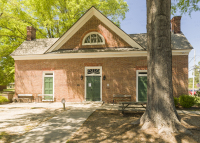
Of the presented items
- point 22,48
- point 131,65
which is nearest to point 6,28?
point 22,48

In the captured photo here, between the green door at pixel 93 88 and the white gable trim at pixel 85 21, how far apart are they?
4152 mm

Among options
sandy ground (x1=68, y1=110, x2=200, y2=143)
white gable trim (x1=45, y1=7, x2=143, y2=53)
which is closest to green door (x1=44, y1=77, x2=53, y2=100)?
white gable trim (x1=45, y1=7, x2=143, y2=53)

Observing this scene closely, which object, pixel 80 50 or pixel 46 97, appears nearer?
pixel 80 50

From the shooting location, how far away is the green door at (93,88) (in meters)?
12.1

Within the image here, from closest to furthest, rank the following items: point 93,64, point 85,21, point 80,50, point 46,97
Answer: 1. point 93,64
2. point 80,50
3. point 85,21
4. point 46,97

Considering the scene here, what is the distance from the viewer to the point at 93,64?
12102 mm

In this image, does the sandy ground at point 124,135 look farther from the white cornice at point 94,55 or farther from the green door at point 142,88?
the white cornice at point 94,55

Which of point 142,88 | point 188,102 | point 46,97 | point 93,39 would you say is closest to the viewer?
point 188,102

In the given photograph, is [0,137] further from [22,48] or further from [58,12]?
[58,12]

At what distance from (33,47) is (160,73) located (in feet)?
43.0

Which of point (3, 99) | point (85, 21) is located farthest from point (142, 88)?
point (3, 99)

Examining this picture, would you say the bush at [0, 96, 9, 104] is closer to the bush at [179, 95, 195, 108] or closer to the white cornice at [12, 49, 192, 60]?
the white cornice at [12, 49, 192, 60]

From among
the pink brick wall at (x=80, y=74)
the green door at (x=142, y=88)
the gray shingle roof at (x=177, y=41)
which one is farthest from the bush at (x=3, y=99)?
the gray shingle roof at (x=177, y=41)

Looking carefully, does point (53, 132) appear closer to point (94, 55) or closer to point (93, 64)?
point (93, 64)
